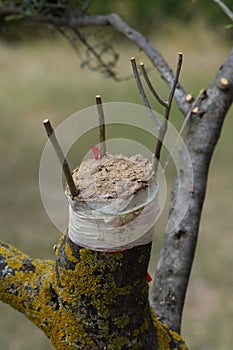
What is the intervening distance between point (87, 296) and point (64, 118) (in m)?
5.59

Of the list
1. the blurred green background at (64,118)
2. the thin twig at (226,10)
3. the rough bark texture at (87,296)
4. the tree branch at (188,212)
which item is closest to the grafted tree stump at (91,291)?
the rough bark texture at (87,296)

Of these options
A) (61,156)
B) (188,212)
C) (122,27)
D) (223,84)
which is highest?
(122,27)

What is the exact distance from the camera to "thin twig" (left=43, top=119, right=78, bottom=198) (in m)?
0.79

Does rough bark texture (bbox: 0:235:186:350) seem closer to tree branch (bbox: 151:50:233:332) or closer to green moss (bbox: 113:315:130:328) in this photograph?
green moss (bbox: 113:315:130:328)

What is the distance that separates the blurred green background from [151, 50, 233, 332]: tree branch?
788 millimetres

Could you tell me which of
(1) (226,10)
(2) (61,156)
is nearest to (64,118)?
(1) (226,10)

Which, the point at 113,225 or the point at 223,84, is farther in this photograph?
the point at 223,84

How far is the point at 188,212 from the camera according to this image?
141cm

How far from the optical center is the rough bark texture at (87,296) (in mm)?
917

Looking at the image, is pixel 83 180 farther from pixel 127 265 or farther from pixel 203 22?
pixel 203 22

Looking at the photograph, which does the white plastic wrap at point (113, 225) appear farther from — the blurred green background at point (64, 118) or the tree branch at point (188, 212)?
the blurred green background at point (64, 118)

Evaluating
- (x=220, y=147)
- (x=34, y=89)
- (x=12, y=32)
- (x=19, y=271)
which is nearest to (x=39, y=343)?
(x=12, y=32)

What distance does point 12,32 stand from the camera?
2475 millimetres

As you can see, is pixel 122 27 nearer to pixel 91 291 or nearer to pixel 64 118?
pixel 91 291
